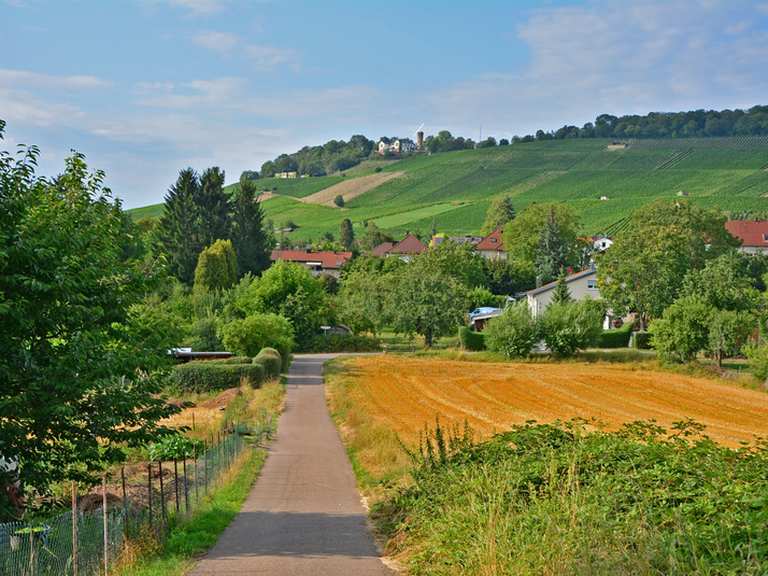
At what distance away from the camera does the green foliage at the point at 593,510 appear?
773cm

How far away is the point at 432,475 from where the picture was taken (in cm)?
1462

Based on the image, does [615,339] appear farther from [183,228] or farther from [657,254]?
[183,228]

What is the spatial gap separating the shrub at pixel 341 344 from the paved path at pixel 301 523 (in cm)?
4819

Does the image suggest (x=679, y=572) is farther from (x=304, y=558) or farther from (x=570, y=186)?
(x=570, y=186)

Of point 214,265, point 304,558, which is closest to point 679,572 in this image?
point 304,558

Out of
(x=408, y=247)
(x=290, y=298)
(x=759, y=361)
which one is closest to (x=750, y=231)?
(x=408, y=247)

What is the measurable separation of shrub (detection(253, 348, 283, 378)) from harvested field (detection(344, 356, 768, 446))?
4153mm

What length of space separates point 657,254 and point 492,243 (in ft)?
188

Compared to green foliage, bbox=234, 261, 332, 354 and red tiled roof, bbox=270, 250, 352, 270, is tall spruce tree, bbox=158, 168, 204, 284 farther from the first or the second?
red tiled roof, bbox=270, 250, 352, 270

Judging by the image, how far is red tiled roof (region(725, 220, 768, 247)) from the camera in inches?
5001

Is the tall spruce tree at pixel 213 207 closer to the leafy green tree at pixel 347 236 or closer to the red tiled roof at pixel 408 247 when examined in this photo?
the red tiled roof at pixel 408 247

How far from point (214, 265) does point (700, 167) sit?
11596 cm

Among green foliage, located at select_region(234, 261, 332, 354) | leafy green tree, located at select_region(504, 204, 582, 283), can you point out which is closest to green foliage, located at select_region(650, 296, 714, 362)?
green foliage, located at select_region(234, 261, 332, 354)

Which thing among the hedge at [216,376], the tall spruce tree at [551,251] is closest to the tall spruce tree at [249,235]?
the tall spruce tree at [551,251]
